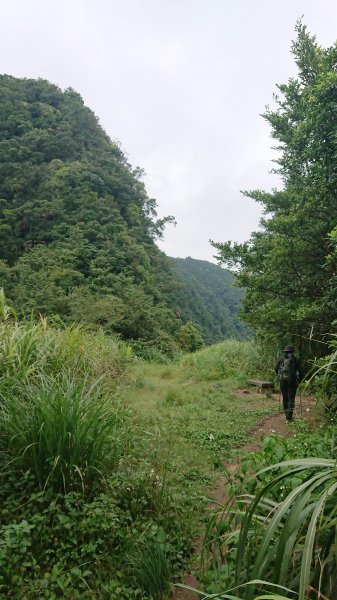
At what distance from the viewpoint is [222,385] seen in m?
9.96

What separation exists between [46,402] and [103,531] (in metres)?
1.06

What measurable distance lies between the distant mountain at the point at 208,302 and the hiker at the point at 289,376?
12.3m

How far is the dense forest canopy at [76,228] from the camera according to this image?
1889 centimetres

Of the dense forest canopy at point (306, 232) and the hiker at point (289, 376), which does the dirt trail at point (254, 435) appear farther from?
the dense forest canopy at point (306, 232)

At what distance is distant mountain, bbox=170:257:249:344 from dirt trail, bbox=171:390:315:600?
40.3ft

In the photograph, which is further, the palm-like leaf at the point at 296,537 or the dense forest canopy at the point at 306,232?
the dense forest canopy at the point at 306,232

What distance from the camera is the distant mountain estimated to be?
32250 millimetres

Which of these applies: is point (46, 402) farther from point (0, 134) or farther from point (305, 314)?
point (0, 134)

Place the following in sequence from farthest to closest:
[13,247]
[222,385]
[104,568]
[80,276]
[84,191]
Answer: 1. [84,191]
2. [13,247]
3. [80,276]
4. [222,385]
5. [104,568]

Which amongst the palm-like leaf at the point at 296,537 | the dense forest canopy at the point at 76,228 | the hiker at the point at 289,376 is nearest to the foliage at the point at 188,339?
the dense forest canopy at the point at 76,228

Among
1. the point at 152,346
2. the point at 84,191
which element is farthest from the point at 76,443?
the point at 84,191

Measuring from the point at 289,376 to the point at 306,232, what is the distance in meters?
2.80

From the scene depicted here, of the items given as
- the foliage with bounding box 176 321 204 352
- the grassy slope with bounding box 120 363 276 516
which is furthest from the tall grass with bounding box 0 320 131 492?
the foliage with bounding box 176 321 204 352

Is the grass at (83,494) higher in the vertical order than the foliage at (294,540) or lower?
lower
